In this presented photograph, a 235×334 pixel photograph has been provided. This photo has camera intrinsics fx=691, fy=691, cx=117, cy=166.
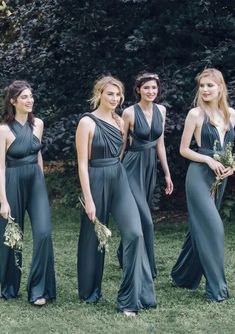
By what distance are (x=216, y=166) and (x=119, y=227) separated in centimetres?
108

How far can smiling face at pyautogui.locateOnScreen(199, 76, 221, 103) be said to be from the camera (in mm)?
6359

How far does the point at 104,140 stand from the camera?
19.9ft

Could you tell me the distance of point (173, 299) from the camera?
647 cm

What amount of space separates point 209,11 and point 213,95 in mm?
3561

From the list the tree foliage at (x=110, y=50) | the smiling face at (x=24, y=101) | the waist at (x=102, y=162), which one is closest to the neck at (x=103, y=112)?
the waist at (x=102, y=162)

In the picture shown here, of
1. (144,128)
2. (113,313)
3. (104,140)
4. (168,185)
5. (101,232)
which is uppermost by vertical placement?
(144,128)

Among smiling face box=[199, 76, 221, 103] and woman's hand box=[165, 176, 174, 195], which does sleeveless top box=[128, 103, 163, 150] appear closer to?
woman's hand box=[165, 176, 174, 195]

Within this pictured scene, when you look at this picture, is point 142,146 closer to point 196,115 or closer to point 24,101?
point 196,115

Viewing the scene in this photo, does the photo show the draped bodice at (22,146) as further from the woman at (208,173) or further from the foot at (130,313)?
the foot at (130,313)

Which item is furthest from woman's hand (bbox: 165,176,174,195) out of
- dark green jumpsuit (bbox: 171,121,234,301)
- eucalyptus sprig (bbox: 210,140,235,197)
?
eucalyptus sprig (bbox: 210,140,235,197)

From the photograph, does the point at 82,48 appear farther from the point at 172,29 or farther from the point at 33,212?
the point at 33,212

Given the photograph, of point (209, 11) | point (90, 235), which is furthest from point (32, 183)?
point (209, 11)

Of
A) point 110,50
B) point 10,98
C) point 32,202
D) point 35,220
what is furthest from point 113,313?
point 110,50

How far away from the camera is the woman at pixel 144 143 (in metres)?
7.05
